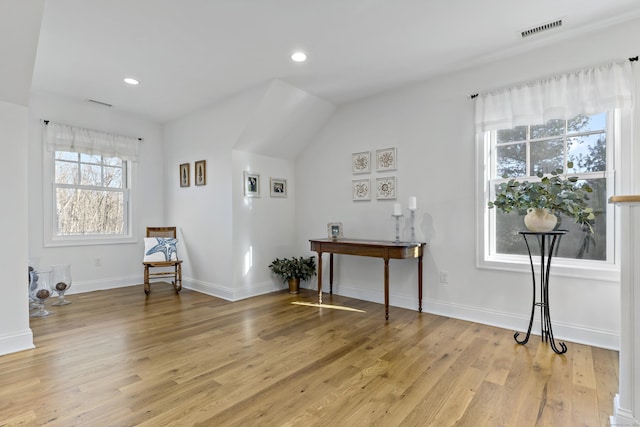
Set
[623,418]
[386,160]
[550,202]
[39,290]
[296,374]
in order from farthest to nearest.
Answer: [386,160] → [39,290] → [550,202] → [296,374] → [623,418]

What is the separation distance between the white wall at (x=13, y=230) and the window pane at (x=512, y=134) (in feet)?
13.4

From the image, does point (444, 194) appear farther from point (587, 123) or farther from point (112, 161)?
point (112, 161)

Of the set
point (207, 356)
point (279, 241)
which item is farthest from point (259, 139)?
point (207, 356)

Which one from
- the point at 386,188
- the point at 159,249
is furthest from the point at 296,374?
the point at 159,249

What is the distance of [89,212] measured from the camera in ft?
14.8

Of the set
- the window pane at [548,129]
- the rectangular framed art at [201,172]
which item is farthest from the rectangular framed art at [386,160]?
the rectangular framed art at [201,172]

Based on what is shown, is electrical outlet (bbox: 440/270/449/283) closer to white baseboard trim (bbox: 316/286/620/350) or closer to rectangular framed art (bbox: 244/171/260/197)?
white baseboard trim (bbox: 316/286/620/350)

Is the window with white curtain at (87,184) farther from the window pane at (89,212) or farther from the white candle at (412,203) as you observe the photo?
the white candle at (412,203)

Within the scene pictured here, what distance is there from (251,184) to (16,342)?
2695 mm

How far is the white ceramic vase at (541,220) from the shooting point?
2.51m

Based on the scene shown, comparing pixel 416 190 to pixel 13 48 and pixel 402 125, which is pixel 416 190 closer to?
pixel 402 125

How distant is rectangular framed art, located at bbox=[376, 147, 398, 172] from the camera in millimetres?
3801

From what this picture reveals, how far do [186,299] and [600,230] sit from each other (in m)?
4.32

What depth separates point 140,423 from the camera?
5.41 ft
